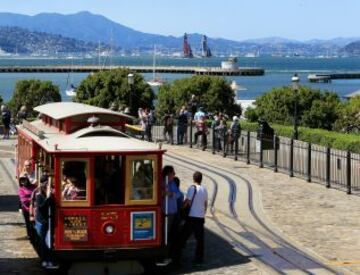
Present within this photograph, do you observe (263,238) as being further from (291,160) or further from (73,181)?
(291,160)

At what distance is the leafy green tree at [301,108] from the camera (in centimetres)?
4522

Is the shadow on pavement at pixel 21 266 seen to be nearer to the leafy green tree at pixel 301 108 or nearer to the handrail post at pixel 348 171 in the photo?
the handrail post at pixel 348 171

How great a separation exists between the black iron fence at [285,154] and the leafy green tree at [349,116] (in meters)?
11.9

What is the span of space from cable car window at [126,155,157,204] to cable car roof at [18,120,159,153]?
172 millimetres

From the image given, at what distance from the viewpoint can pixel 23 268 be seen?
1313 centimetres

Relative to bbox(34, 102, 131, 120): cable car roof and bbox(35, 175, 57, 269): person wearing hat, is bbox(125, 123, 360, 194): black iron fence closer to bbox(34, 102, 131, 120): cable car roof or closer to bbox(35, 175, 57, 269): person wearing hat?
bbox(34, 102, 131, 120): cable car roof

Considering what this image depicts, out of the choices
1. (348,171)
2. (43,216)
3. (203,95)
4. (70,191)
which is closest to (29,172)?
(43,216)

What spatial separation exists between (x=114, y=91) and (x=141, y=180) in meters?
46.6

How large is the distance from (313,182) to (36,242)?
37.6 ft

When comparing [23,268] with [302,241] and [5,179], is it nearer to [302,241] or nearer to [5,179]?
[302,241]

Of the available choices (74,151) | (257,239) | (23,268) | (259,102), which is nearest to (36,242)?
(23,268)

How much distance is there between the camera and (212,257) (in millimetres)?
13930

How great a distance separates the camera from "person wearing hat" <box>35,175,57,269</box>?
12188 millimetres

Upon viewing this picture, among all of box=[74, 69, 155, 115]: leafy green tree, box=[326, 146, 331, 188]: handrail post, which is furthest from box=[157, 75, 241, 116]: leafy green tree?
box=[326, 146, 331, 188]: handrail post
